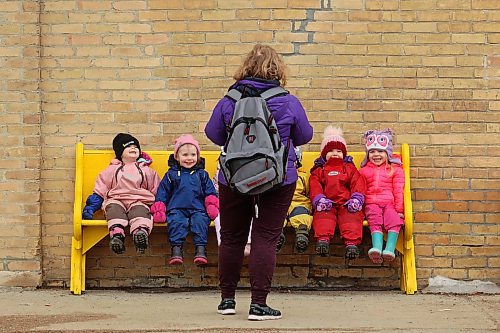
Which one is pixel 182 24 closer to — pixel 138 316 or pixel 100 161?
pixel 100 161

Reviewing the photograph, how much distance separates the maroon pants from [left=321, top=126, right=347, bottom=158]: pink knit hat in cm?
159

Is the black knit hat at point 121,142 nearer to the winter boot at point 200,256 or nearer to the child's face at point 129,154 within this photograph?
the child's face at point 129,154

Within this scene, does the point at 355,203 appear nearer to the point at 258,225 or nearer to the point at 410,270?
the point at 410,270

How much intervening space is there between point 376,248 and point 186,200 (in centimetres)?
147

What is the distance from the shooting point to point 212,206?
779 centimetres

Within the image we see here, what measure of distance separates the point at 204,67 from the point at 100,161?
3.68 feet

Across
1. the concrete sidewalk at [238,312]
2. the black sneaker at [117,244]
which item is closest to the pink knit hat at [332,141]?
the concrete sidewalk at [238,312]

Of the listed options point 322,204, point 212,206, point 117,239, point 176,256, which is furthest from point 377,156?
point 117,239

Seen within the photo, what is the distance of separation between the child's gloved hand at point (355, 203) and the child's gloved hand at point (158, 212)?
1374mm

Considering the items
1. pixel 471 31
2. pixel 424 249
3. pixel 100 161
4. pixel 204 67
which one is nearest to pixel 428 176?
pixel 424 249

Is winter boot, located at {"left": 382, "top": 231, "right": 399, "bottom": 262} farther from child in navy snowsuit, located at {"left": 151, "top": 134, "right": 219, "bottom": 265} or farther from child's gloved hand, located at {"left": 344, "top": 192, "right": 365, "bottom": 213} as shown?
child in navy snowsuit, located at {"left": 151, "top": 134, "right": 219, "bottom": 265}

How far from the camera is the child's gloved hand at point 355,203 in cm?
769

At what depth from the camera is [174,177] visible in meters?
7.89

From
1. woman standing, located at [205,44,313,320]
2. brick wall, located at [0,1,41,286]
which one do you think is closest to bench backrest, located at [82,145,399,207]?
brick wall, located at [0,1,41,286]
